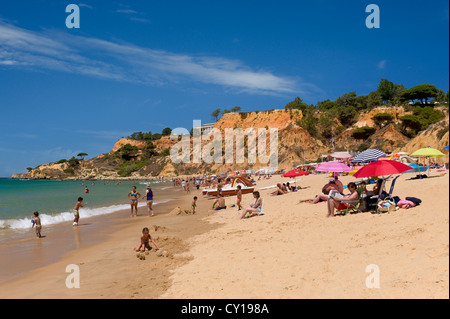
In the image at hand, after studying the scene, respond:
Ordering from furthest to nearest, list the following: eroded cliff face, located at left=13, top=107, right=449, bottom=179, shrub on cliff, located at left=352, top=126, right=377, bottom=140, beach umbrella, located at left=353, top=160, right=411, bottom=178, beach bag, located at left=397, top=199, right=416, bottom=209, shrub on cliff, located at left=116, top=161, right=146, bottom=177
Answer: shrub on cliff, located at left=116, top=161, right=146, bottom=177 → shrub on cliff, located at left=352, top=126, right=377, bottom=140 → eroded cliff face, located at left=13, top=107, right=449, bottom=179 → beach umbrella, located at left=353, top=160, right=411, bottom=178 → beach bag, located at left=397, top=199, right=416, bottom=209

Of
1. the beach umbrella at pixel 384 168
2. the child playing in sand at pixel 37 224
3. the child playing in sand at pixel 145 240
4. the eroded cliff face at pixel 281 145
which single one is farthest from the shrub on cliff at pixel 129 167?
the beach umbrella at pixel 384 168

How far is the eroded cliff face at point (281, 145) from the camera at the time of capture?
45.8 metres

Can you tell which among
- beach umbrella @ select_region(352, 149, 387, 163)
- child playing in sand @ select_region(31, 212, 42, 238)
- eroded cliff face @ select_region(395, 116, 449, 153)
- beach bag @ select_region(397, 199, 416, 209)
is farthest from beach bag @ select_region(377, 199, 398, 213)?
eroded cliff face @ select_region(395, 116, 449, 153)

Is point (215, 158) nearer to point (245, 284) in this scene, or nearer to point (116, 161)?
point (116, 161)

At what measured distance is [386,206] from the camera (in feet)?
25.0

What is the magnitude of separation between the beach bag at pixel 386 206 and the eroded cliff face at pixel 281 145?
78.5 feet

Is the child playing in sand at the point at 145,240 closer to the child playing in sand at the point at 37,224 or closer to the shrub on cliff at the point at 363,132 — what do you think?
the child playing in sand at the point at 37,224

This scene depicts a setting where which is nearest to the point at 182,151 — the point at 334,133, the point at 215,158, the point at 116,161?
the point at 215,158

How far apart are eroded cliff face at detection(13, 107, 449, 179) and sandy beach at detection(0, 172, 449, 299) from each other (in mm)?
26035

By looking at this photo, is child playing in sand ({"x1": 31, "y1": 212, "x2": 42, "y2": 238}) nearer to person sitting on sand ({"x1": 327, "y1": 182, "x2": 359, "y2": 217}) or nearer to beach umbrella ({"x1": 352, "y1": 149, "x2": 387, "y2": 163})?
person sitting on sand ({"x1": 327, "y1": 182, "x2": 359, "y2": 217})

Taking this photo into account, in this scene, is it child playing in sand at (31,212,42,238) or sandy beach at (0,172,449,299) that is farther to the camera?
child playing in sand at (31,212,42,238)

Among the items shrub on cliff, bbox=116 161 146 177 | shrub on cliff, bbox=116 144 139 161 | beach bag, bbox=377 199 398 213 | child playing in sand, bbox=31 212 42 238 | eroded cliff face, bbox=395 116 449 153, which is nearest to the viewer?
beach bag, bbox=377 199 398 213

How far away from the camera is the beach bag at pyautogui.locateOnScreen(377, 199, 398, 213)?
7488 millimetres

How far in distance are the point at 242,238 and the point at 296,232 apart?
133 cm
